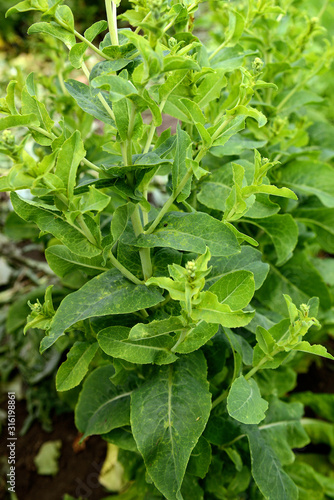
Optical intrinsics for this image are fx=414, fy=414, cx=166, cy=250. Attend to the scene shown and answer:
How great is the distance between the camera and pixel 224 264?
1.04 metres

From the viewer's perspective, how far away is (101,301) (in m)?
0.82

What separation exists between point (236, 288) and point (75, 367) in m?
0.40

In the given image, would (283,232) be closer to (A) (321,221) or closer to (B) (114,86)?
(A) (321,221)

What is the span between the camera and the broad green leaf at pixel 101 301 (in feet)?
2.55

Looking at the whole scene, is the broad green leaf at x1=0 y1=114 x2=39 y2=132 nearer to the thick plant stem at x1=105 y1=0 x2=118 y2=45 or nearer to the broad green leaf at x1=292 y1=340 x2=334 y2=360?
the thick plant stem at x1=105 y1=0 x2=118 y2=45

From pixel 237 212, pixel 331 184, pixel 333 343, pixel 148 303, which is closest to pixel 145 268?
pixel 148 303

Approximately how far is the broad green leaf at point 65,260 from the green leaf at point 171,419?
30 cm

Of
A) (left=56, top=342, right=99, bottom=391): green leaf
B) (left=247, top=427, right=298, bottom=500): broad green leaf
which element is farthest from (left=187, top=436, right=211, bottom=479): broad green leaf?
(left=56, top=342, right=99, bottom=391): green leaf

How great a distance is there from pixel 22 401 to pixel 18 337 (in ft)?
1.37

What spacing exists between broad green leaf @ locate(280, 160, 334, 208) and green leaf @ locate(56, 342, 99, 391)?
847 millimetres

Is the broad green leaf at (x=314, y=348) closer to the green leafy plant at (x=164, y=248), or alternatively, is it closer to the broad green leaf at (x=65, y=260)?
the green leafy plant at (x=164, y=248)

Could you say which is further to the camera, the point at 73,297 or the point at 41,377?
the point at 41,377

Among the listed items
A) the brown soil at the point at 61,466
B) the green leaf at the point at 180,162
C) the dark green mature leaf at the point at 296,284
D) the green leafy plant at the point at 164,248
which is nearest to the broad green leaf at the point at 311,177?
the green leafy plant at the point at 164,248

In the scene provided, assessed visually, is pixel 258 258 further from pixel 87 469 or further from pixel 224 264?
pixel 87 469
